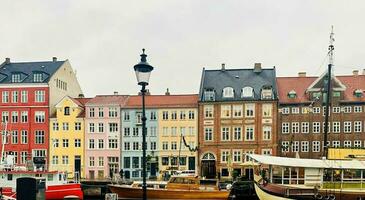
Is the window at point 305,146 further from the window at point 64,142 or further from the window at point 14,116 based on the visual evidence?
the window at point 14,116

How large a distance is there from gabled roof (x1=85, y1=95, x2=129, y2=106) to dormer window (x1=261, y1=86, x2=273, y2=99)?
59.1ft

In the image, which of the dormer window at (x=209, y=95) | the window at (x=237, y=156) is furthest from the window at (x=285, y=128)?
the dormer window at (x=209, y=95)

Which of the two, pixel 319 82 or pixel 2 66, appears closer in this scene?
pixel 319 82

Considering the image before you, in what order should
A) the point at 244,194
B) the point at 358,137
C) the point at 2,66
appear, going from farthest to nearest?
1. the point at 2,66
2. the point at 358,137
3. the point at 244,194

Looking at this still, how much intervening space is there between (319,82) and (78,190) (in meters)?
35.4

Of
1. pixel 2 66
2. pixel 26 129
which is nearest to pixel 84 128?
pixel 26 129

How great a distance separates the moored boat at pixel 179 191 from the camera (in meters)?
39.6

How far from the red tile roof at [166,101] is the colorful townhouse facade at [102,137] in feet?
5.39

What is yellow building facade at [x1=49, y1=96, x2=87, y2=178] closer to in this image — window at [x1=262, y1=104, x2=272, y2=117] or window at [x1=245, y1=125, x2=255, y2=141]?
window at [x1=245, y1=125, x2=255, y2=141]

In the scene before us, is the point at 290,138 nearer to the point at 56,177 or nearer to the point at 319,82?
the point at 319,82

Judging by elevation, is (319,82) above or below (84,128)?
above

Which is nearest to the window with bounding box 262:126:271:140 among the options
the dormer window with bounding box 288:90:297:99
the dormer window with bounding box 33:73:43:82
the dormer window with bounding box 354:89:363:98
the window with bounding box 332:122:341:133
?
the dormer window with bounding box 288:90:297:99

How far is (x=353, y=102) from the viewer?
2447 inches

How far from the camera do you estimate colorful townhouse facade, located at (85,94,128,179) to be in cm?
6644
